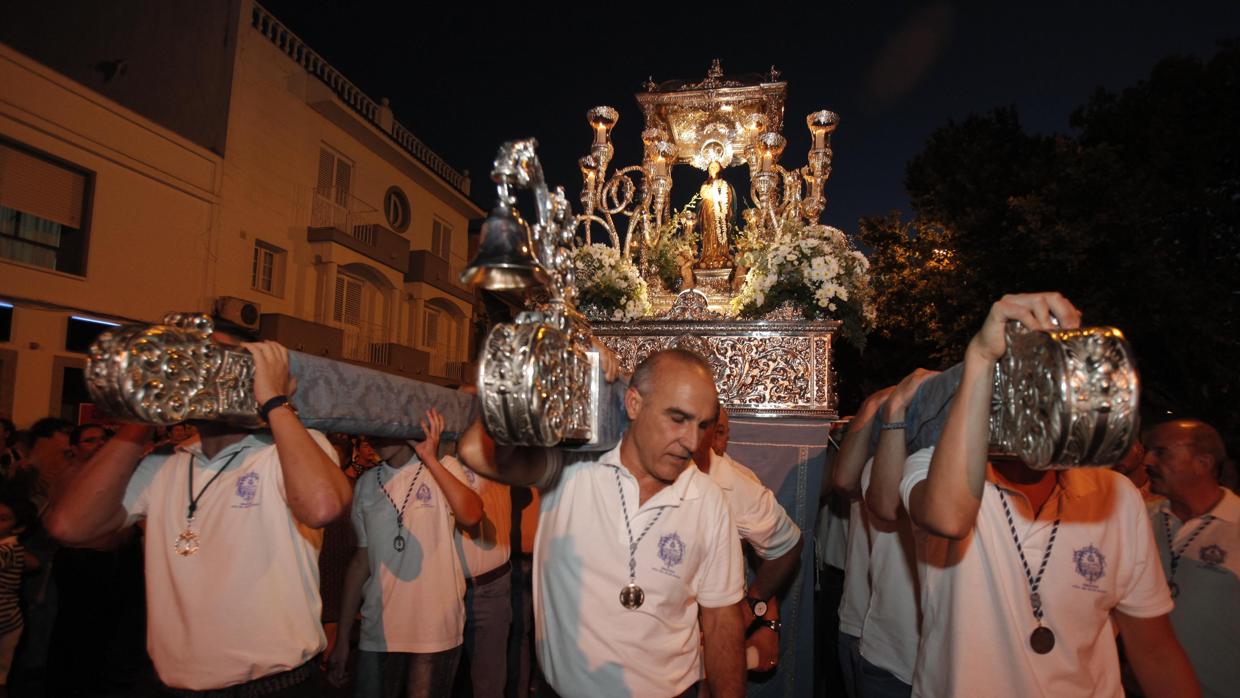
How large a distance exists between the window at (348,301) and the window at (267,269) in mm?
1792

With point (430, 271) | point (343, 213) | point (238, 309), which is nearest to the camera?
point (238, 309)

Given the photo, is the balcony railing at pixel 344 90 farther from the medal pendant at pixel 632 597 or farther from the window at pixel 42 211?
the medal pendant at pixel 632 597

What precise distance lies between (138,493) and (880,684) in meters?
3.13

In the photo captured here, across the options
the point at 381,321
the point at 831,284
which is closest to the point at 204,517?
the point at 831,284

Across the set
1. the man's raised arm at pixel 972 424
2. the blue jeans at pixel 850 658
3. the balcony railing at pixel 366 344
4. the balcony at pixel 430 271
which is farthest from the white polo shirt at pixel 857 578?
the balcony at pixel 430 271

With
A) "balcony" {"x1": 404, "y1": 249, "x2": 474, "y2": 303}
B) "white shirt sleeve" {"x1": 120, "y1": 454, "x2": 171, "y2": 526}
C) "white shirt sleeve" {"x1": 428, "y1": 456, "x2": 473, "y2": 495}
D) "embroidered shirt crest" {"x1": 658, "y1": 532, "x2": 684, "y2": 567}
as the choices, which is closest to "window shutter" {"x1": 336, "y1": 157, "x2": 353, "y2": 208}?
"balcony" {"x1": 404, "y1": 249, "x2": 474, "y2": 303}

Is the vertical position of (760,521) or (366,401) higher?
(366,401)

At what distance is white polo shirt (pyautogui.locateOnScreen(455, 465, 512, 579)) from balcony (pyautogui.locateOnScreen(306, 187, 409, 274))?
14315mm

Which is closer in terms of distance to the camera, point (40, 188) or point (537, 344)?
point (537, 344)

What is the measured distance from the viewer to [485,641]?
470 cm

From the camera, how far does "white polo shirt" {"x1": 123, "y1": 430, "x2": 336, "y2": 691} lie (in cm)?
254

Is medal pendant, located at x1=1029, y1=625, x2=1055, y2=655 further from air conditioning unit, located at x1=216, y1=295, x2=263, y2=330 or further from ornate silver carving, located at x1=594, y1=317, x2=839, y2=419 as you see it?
air conditioning unit, located at x1=216, y1=295, x2=263, y2=330

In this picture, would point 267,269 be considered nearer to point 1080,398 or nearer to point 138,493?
point 138,493

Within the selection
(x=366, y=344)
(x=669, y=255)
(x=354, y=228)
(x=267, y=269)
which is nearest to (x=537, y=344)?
(x=669, y=255)
